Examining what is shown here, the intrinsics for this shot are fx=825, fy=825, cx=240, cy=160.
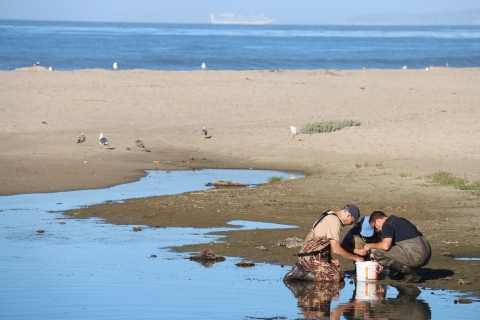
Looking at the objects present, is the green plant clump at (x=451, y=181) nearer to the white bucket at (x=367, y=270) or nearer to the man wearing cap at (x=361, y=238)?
the man wearing cap at (x=361, y=238)

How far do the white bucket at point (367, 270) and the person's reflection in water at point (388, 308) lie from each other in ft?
1.12

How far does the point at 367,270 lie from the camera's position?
9711mm

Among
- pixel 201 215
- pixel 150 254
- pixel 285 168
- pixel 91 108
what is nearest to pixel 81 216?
pixel 201 215

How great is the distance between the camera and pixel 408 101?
32.4 metres

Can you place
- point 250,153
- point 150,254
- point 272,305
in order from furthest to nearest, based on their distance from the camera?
point 250,153 < point 150,254 < point 272,305

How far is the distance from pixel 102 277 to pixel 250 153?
42.4 feet

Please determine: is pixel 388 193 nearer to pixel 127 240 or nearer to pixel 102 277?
pixel 127 240

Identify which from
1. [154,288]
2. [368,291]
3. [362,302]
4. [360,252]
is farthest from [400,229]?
[154,288]

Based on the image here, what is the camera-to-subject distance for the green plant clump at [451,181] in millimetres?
16484

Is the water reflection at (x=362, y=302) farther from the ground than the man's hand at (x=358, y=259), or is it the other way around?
the man's hand at (x=358, y=259)

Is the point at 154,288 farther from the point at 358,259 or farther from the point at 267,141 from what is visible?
the point at 267,141

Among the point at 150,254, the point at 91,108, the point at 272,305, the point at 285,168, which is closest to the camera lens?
the point at 272,305

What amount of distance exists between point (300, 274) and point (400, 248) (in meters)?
1.22

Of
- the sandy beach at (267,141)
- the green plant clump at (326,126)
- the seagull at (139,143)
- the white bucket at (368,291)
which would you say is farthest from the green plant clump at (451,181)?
the seagull at (139,143)
